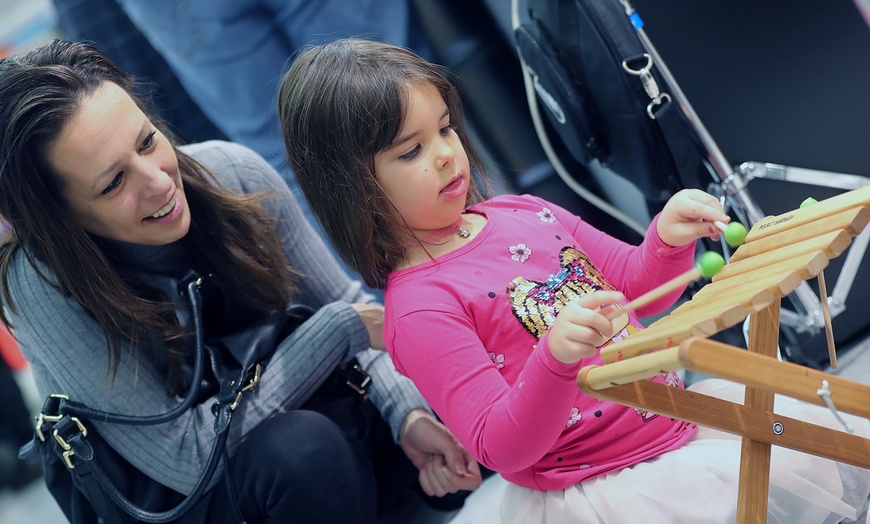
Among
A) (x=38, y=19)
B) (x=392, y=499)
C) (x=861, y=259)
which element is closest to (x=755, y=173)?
(x=861, y=259)

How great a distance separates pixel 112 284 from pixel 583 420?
766 millimetres

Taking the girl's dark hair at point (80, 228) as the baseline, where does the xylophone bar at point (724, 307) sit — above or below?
below

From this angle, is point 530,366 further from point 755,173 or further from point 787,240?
point 755,173

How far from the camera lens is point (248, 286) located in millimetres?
1548

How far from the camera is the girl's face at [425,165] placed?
117 cm

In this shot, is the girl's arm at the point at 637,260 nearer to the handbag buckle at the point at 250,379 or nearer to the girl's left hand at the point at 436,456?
the girl's left hand at the point at 436,456

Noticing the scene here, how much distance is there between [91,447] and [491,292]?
27.1 inches

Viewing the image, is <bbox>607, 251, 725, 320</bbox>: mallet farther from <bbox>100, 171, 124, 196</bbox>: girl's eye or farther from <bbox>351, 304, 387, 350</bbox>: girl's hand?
<bbox>100, 171, 124, 196</bbox>: girl's eye

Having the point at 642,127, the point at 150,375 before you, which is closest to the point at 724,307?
the point at 642,127

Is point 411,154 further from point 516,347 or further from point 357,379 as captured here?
point 357,379

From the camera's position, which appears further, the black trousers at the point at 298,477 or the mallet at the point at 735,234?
the black trousers at the point at 298,477

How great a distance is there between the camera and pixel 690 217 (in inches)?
45.6

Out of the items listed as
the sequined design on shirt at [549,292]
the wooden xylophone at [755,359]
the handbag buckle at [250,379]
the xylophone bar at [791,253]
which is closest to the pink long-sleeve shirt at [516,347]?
the sequined design on shirt at [549,292]

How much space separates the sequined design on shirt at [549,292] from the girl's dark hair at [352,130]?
184mm
